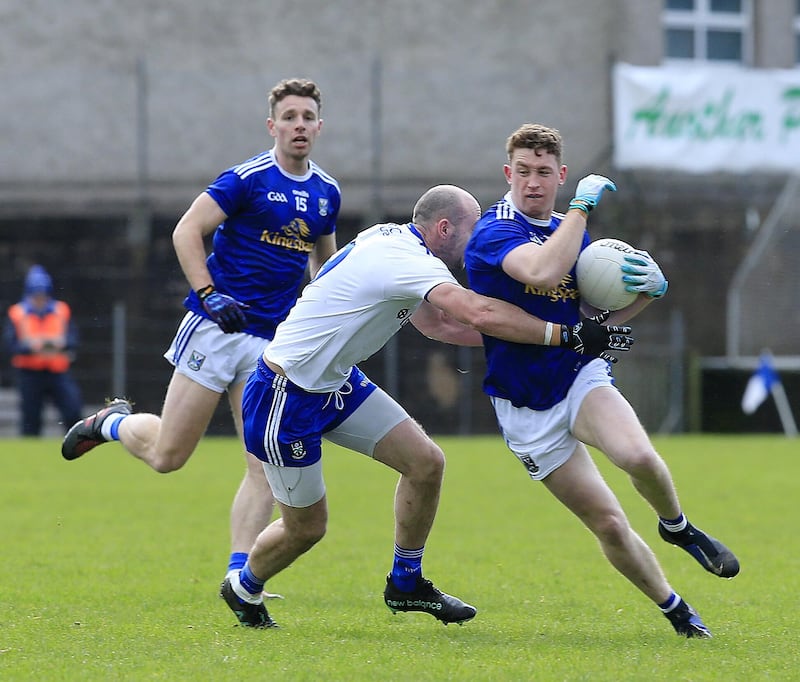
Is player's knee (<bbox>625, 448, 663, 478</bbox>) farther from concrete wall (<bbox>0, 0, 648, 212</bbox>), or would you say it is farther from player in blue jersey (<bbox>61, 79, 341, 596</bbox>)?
concrete wall (<bbox>0, 0, 648, 212</bbox>)

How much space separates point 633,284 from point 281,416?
1.59 meters

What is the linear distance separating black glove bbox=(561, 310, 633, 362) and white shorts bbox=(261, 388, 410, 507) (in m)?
0.93

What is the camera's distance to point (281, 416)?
633cm

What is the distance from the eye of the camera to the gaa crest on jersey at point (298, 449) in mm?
6336

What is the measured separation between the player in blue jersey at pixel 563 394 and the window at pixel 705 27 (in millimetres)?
19406

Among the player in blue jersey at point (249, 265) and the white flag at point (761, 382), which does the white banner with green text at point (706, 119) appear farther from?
the player in blue jersey at point (249, 265)

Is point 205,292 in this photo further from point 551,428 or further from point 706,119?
point 706,119

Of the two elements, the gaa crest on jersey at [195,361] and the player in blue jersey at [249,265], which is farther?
the gaa crest on jersey at [195,361]

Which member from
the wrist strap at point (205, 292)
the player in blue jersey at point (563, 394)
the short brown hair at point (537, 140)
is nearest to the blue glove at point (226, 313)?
the wrist strap at point (205, 292)

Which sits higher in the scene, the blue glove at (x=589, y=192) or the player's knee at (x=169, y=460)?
the blue glove at (x=589, y=192)

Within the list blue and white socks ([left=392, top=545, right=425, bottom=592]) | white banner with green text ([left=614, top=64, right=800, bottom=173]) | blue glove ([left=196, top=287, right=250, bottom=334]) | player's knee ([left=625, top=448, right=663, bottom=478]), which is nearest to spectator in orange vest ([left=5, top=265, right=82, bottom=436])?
white banner with green text ([left=614, top=64, right=800, bottom=173])

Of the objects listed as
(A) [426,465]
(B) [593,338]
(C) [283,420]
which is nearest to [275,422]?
(C) [283,420]

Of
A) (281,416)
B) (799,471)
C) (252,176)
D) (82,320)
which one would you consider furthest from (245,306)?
(82,320)

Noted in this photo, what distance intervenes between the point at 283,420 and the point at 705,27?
800 inches
